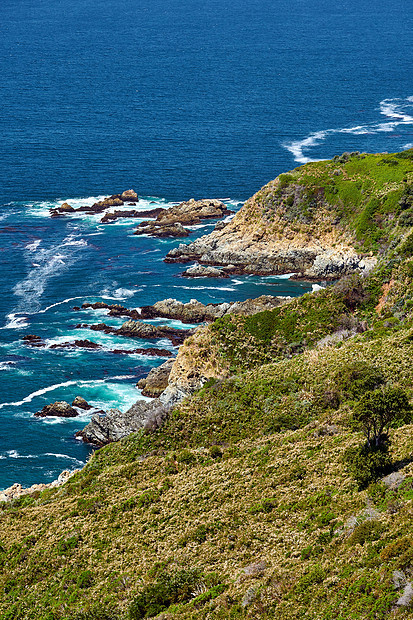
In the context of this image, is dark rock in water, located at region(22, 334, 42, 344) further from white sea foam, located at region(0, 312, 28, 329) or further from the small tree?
the small tree

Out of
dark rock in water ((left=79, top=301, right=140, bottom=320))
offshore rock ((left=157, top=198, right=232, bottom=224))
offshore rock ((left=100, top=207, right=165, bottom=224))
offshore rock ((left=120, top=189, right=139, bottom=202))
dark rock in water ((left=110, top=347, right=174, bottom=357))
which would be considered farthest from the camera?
offshore rock ((left=120, top=189, right=139, bottom=202))

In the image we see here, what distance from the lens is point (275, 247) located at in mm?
135125

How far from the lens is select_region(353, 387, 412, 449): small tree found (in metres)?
47.8

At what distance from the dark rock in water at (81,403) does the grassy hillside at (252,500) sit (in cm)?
1812

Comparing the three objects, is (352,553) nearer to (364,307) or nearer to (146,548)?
(146,548)

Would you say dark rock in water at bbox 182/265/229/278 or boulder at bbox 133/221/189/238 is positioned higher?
boulder at bbox 133/221/189/238

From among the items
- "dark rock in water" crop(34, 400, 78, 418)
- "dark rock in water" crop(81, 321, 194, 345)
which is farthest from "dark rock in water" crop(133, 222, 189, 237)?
"dark rock in water" crop(34, 400, 78, 418)

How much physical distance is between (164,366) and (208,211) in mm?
68450

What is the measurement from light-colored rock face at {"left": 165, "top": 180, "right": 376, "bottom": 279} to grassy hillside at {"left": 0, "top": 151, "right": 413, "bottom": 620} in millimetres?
43263

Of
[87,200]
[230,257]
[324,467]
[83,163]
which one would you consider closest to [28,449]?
[324,467]

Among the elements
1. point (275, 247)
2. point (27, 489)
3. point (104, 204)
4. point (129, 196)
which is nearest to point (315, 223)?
point (275, 247)

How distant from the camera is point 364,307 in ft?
269

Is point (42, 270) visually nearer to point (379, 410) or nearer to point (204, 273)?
point (204, 273)

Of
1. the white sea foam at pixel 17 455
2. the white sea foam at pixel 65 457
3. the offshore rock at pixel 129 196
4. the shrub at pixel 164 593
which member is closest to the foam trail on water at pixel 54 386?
the white sea foam at pixel 17 455
